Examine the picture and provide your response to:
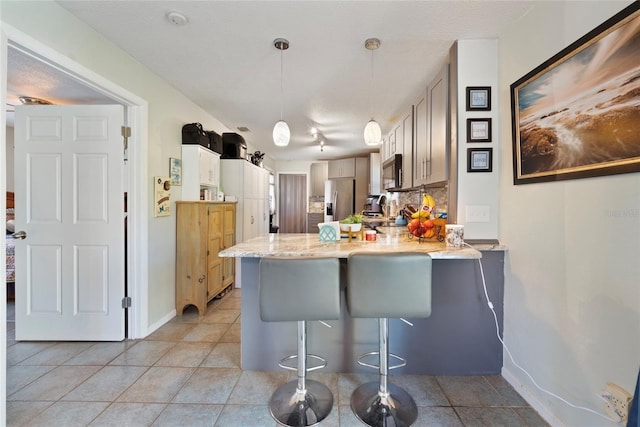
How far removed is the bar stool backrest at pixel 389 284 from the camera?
54.1 inches

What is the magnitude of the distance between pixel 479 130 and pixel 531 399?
170 cm

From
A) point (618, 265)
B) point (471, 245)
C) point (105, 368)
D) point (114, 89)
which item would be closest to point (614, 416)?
point (618, 265)

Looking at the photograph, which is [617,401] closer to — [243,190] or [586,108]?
[586,108]

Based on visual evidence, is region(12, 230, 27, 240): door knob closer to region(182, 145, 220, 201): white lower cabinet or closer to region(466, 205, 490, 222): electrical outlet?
region(182, 145, 220, 201): white lower cabinet

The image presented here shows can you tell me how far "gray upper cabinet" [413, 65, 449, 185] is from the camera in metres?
2.11

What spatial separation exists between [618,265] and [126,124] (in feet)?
10.6

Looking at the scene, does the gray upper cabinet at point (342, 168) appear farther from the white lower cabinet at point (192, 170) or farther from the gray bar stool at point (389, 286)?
the gray bar stool at point (389, 286)

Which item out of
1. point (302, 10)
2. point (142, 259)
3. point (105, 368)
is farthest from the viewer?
point (142, 259)

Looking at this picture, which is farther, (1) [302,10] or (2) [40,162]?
(2) [40,162]

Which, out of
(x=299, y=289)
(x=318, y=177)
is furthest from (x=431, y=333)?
(x=318, y=177)

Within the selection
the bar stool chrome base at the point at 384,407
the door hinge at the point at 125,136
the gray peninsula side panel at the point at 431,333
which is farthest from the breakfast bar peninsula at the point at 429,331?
the door hinge at the point at 125,136

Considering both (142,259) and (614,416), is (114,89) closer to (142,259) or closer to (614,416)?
(142,259)

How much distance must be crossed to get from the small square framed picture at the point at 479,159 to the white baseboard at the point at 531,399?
4.50 feet

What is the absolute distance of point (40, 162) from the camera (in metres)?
2.22
